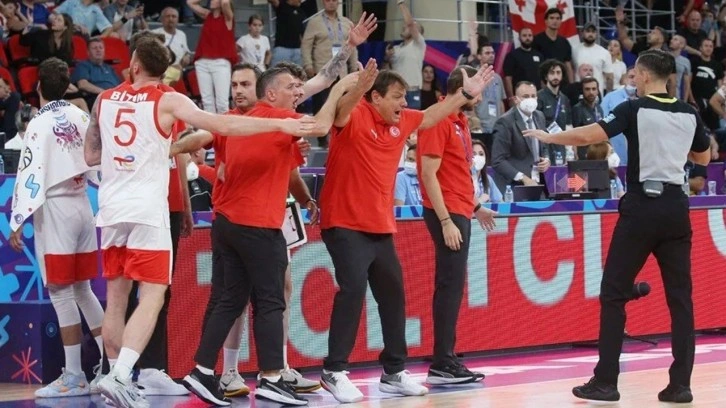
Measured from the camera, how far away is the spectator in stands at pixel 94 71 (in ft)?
52.2

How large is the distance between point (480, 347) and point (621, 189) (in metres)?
3.72

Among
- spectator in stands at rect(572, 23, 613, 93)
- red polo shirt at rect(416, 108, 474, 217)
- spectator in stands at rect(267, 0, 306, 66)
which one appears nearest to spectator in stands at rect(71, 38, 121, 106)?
spectator in stands at rect(267, 0, 306, 66)

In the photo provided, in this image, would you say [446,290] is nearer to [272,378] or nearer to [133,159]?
[272,378]

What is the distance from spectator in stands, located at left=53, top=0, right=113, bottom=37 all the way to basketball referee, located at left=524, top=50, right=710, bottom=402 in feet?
33.4

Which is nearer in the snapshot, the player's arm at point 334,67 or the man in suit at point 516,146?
the player's arm at point 334,67

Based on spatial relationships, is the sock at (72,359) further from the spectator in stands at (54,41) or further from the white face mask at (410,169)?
the spectator in stands at (54,41)

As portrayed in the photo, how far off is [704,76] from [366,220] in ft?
48.2

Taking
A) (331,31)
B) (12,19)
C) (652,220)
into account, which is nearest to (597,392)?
(652,220)

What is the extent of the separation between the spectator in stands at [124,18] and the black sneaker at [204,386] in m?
9.80

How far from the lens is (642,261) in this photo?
8.15 metres

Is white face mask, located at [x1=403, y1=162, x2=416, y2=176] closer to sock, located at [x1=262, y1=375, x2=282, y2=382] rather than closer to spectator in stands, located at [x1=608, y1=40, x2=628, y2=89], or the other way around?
sock, located at [x1=262, y1=375, x2=282, y2=382]

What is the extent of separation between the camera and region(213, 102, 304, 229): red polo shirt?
26.4 ft

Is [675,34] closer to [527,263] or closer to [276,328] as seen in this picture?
[527,263]

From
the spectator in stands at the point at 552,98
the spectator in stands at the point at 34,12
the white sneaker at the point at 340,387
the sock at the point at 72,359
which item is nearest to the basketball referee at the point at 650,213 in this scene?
the white sneaker at the point at 340,387
